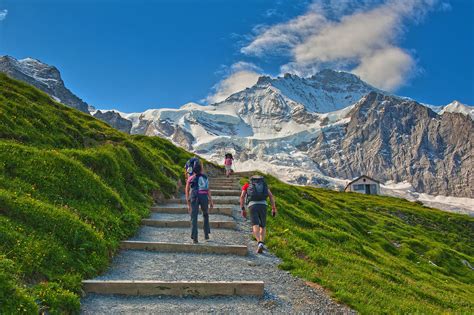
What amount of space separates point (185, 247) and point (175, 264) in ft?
5.75

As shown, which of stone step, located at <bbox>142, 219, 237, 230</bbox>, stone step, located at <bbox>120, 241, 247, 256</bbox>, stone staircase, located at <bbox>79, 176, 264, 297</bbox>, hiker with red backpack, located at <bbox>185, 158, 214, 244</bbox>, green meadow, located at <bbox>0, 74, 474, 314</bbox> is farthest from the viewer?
stone step, located at <bbox>142, 219, 237, 230</bbox>

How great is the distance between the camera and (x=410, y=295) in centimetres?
1542

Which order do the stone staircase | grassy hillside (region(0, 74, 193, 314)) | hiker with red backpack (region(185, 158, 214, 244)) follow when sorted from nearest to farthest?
1. grassy hillside (region(0, 74, 193, 314))
2. the stone staircase
3. hiker with red backpack (region(185, 158, 214, 244))

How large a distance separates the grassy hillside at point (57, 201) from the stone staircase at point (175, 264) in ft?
2.19

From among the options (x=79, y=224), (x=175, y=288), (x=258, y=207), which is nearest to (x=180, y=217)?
(x=258, y=207)

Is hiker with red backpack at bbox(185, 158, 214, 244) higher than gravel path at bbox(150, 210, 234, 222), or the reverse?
hiker with red backpack at bbox(185, 158, 214, 244)

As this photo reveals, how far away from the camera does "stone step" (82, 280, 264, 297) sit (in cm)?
1041

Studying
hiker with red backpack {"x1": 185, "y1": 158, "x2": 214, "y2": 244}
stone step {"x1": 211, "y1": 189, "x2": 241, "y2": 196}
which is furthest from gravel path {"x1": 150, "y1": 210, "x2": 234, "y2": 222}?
stone step {"x1": 211, "y1": 189, "x2": 241, "y2": 196}

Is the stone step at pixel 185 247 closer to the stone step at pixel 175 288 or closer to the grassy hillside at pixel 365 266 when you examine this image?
the grassy hillside at pixel 365 266

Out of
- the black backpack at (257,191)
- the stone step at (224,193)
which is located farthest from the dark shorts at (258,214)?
the stone step at (224,193)

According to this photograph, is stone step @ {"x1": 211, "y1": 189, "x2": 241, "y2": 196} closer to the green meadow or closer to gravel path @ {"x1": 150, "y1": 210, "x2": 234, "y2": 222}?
the green meadow

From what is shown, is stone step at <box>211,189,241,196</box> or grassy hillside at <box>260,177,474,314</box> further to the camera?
stone step at <box>211,189,241,196</box>

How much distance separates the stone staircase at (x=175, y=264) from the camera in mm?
10664

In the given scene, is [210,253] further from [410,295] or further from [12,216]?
[410,295]
